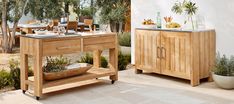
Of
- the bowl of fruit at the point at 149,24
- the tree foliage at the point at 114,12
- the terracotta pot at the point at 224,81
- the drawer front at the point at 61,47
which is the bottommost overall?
the terracotta pot at the point at 224,81

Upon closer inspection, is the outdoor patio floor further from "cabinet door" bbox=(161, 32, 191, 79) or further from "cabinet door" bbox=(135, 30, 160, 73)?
"cabinet door" bbox=(135, 30, 160, 73)

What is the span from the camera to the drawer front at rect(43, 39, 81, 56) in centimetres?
418

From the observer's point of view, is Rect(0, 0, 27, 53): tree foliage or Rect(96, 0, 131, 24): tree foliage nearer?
Rect(0, 0, 27, 53): tree foliage

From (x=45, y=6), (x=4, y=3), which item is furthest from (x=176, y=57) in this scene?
(x=45, y=6)

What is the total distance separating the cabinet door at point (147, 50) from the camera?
546 centimetres

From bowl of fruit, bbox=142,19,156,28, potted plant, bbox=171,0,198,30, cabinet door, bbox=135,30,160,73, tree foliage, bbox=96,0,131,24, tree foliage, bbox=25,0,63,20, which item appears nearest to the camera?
potted plant, bbox=171,0,198,30

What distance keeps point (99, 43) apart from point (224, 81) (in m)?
1.97

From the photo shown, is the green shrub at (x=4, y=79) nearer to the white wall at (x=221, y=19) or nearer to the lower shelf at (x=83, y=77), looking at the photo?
the lower shelf at (x=83, y=77)

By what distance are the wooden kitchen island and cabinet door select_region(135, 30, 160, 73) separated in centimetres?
75

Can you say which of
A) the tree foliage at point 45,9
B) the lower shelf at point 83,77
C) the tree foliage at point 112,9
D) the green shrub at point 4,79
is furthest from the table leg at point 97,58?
the tree foliage at point 45,9

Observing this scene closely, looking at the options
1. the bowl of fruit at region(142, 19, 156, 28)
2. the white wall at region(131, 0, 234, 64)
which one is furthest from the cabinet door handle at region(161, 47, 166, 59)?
the white wall at region(131, 0, 234, 64)

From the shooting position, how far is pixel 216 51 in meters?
5.23

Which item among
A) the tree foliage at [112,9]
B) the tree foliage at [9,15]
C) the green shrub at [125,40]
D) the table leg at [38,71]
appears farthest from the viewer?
the tree foliage at [112,9]

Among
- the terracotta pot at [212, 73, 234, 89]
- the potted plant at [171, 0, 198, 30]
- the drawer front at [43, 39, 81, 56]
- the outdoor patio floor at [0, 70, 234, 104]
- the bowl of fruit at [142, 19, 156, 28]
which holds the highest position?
the potted plant at [171, 0, 198, 30]
